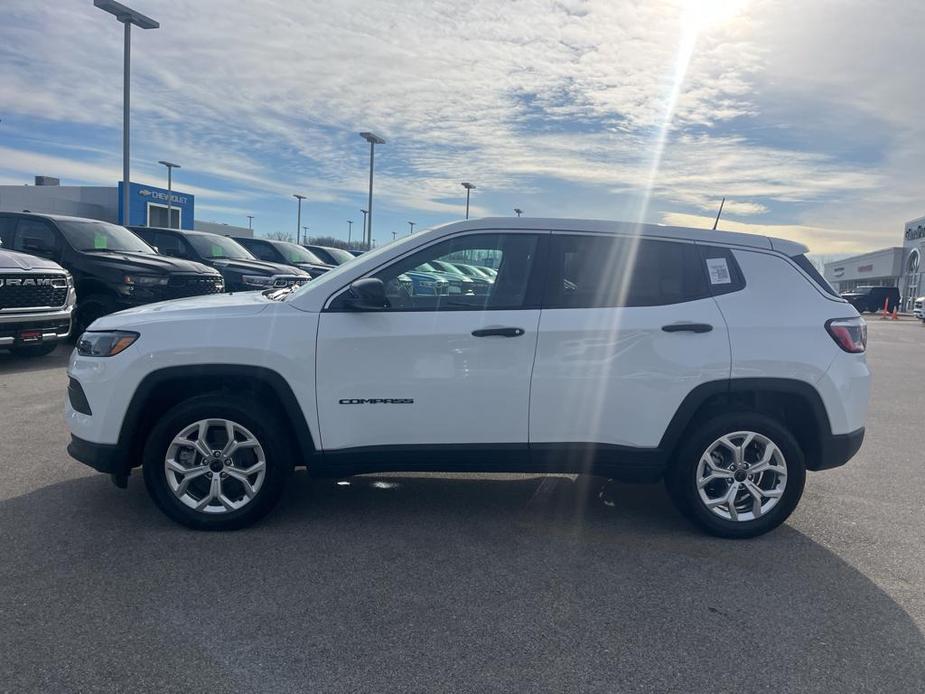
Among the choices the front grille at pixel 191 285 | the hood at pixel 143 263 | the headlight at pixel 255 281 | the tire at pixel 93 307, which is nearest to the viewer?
the tire at pixel 93 307

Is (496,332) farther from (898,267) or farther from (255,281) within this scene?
(898,267)

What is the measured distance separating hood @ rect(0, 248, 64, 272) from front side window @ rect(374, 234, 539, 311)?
656 centimetres

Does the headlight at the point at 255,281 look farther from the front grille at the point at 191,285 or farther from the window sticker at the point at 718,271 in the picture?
the window sticker at the point at 718,271

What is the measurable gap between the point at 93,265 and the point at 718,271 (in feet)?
29.8

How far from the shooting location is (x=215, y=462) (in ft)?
13.5

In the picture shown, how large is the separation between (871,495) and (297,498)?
4.00 m

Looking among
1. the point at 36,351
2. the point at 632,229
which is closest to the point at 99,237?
the point at 36,351

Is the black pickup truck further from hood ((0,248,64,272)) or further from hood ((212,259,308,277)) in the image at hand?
hood ((212,259,308,277))

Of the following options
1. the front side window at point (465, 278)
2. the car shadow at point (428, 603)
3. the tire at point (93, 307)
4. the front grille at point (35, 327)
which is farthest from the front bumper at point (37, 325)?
the front side window at point (465, 278)

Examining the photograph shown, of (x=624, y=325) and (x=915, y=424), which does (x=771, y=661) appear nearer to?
(x=624, y=325)

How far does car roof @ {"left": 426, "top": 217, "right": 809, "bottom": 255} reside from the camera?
4.26m

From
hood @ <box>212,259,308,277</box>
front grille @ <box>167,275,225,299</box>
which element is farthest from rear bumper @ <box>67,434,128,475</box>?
hood @ <box>212,259,308,277</box>

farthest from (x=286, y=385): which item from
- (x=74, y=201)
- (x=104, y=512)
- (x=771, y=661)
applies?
(x=74, y=201)

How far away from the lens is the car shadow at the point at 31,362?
9.05 m
